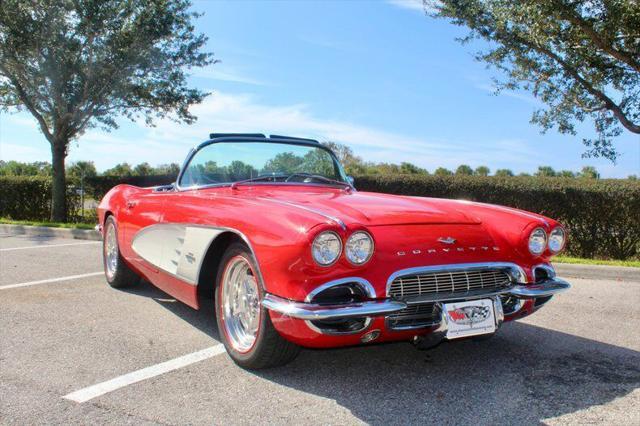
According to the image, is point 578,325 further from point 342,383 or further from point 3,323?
point 3,323

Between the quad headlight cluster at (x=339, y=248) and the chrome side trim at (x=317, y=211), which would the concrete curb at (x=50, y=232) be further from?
the quad headlight cluster at (x=339, y=248)

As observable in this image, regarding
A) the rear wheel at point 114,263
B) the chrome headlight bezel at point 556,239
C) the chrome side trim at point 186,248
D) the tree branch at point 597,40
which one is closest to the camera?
the chrome side trim at point 186,248

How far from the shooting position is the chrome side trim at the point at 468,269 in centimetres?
288

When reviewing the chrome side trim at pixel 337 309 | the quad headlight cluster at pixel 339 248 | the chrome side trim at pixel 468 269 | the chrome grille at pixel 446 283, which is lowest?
the chrome side trim at pixel 337 309

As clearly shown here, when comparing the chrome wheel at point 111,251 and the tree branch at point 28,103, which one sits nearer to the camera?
the chrome wheel at point 111,251

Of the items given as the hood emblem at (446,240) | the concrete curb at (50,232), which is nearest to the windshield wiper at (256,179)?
the hood emblem at (446,240)

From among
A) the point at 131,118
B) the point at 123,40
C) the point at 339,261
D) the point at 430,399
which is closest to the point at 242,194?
the point at 339,261

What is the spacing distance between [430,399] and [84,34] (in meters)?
12.9

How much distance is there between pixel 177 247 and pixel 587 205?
25.0 feet

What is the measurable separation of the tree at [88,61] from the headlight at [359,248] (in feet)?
39.1

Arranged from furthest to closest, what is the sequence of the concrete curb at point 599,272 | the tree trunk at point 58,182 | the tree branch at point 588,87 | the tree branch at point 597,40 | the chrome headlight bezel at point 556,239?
the tree trunk at point 58,182 → the tree branch at point 588,87 → the tree branch at point 597,40 → the concrete curb at point 599,272 → the chrome headlight bezel at point 556,239

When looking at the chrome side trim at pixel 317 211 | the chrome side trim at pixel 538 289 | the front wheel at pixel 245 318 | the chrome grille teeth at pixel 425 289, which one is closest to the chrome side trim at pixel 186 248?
the front wheel at pixel 245 318

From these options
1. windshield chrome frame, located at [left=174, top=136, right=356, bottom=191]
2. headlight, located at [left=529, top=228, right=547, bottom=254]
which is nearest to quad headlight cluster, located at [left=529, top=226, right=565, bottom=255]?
headlight, located at [left=529, top=228, right=547, bottom=254]

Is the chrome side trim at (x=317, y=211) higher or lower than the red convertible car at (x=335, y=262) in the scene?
higher
